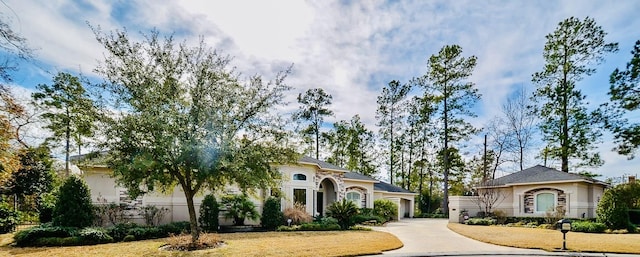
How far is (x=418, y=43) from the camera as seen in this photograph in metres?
14.2

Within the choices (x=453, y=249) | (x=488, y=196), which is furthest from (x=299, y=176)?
(x=488, y=196)

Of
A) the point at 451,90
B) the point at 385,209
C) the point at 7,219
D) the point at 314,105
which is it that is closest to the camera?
the point at 7,219

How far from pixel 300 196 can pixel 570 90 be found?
2035 cm

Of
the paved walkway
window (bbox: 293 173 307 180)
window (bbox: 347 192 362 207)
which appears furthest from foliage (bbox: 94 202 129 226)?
window (bbox: 347 192 362 207)

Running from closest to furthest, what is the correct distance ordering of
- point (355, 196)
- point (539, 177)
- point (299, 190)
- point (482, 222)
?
point (299, 190)
point (482, 222)
point (539, 177)
point (355, 196)

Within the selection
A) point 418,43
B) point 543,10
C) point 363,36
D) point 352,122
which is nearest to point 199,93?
point 363,36

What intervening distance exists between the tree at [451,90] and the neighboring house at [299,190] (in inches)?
283

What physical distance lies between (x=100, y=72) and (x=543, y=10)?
45.0 feet

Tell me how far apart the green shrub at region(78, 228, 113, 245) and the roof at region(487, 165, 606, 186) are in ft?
74.2

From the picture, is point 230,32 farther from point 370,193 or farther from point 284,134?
point 370,193

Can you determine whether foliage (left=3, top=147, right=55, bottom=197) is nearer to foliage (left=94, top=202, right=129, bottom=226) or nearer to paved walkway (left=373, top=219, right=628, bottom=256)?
foliage (left=94, top=202, right=129, bottom=226)

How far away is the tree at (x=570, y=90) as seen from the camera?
24.8 m

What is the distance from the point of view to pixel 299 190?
21.4 meters

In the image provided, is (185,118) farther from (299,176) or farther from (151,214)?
(299,176)
